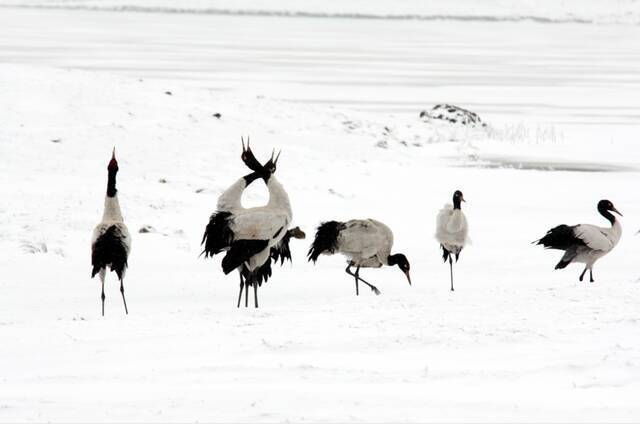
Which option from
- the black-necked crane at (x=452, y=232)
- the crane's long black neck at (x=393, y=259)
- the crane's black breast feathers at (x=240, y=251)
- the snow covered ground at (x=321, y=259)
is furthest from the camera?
the black-necked crane at (x=452, y=232)

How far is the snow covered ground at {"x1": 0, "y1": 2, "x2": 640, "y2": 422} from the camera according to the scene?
677cm

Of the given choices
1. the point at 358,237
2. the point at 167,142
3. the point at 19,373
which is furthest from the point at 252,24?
the point at 19,373

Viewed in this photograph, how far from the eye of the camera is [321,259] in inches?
567

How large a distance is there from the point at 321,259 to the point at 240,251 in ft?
12.5

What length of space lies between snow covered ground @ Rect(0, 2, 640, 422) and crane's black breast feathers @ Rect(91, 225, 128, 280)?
491mm

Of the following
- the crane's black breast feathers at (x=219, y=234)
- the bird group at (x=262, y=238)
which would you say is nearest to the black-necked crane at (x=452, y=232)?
the bird group at (x=262, y=238)

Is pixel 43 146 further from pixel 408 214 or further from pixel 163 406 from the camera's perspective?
pixel 163 406

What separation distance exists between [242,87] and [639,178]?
55.4ft

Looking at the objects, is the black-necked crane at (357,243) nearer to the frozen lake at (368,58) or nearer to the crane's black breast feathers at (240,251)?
the crane's black breast feathers at (240,251)

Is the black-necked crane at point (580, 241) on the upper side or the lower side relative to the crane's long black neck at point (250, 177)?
lower

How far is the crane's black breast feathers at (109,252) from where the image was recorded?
34.8 feet

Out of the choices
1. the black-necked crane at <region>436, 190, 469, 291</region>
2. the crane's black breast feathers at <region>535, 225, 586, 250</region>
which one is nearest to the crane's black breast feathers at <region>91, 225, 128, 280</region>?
the black-necked crane at <region>436, 190, 469, 291</region>

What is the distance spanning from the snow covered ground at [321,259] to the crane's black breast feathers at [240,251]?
1.67 feet

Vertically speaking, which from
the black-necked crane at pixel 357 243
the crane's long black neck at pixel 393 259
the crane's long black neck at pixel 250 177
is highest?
the crane's long black neck at pixel 250 177
